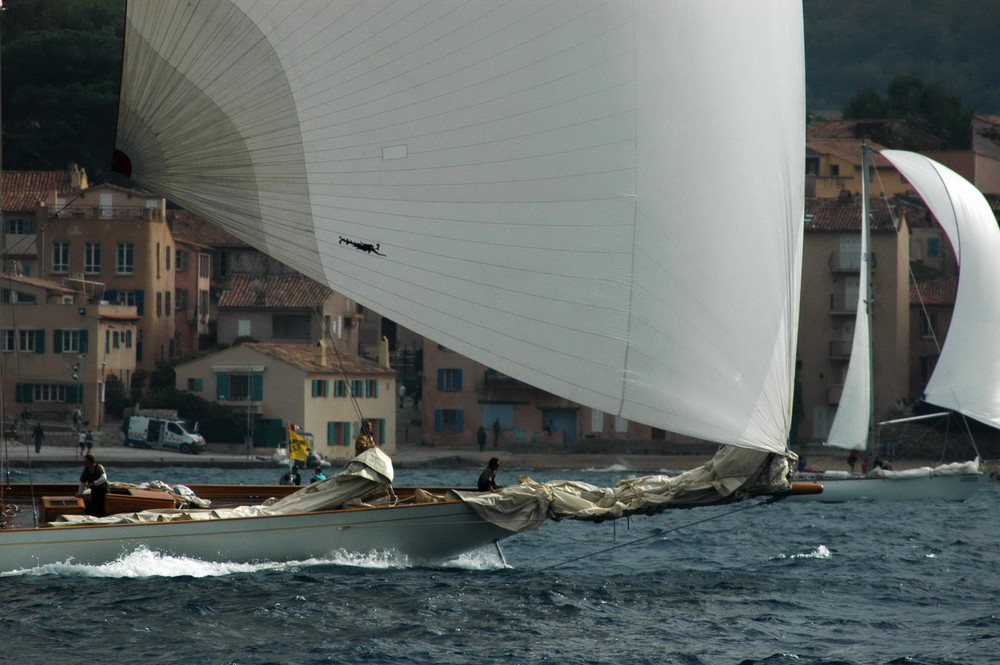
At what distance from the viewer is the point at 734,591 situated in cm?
1577

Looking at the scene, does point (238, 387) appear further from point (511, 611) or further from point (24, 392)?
point (511, 611)

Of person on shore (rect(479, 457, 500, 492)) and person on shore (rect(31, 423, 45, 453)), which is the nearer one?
person on shore (rect(479, 457, 500, 492))

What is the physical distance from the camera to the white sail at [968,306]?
113ft

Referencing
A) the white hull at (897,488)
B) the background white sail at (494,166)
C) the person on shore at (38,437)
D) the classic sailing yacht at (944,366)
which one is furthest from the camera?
the person on shore at (38,437)

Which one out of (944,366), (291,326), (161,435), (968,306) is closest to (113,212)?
(291,326)

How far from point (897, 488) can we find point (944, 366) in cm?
348

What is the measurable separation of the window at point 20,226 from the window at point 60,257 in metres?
2.71

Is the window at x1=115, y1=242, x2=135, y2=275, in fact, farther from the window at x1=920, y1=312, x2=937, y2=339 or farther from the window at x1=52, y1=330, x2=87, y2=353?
the window at x1=920, y1=312, x2=937, y2=339

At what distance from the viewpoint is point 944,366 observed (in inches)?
1373

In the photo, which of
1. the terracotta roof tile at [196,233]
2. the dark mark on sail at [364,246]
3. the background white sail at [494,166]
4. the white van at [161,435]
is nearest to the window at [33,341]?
the white van at [161,435]

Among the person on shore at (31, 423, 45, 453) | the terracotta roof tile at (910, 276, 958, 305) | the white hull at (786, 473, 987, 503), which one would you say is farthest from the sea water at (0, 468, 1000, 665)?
the terracotta roof tile at (910, 276, 958, 305)

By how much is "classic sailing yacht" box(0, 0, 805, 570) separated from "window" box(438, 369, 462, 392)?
39.8 metres

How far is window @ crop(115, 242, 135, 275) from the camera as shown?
52.9m

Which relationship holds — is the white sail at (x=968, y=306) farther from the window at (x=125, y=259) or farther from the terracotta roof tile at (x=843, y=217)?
the window at (x=125, y=259)
